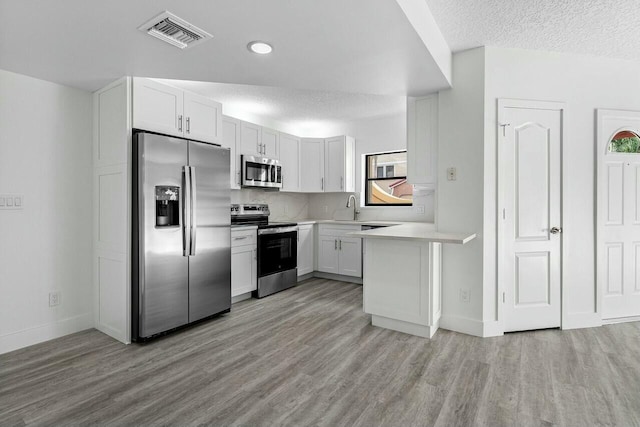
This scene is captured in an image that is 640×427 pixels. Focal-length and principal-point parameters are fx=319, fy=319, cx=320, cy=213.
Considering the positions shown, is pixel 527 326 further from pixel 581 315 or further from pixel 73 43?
pixel 73 43

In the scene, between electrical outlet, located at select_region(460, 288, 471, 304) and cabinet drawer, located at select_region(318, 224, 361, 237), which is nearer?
electrical outlet, located at select_region(460, 288, 471, 304)

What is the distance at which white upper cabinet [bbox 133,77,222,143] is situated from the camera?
2.82m

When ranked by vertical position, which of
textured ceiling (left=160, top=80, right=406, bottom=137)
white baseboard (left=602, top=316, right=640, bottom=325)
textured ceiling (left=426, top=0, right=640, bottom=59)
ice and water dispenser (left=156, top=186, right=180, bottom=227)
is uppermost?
textured ceiling (left=160, top=80, right=406, bottom=137)

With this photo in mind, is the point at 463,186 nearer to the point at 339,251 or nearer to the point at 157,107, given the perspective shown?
the point at 339,251

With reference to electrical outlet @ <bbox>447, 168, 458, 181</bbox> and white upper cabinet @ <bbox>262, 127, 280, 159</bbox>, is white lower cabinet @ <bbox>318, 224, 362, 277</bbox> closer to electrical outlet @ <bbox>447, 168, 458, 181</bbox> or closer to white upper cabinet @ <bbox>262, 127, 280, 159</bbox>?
white upper cabinet @ <bbox>262, 127, 280, 159</bbox>

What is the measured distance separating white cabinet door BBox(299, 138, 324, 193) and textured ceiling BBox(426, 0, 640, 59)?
2849 millimetres

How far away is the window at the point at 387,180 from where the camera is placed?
5.19m

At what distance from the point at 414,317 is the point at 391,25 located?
7.59ft

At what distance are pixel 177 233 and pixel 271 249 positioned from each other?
62.1 inches

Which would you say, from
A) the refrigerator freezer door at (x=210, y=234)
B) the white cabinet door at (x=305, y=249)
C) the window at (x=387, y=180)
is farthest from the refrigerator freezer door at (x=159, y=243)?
the window at (x=387, y=180)

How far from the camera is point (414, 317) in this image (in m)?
2.87

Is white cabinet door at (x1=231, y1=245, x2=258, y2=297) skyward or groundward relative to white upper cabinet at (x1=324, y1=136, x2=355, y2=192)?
groundward

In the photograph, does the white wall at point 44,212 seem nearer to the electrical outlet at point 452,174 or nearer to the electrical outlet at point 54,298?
the electrical outlet at point 54,298

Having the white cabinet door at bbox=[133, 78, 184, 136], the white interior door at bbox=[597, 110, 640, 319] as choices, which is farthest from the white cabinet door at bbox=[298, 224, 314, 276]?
the white interior door at bbox=[597, 110, 640, 319]
